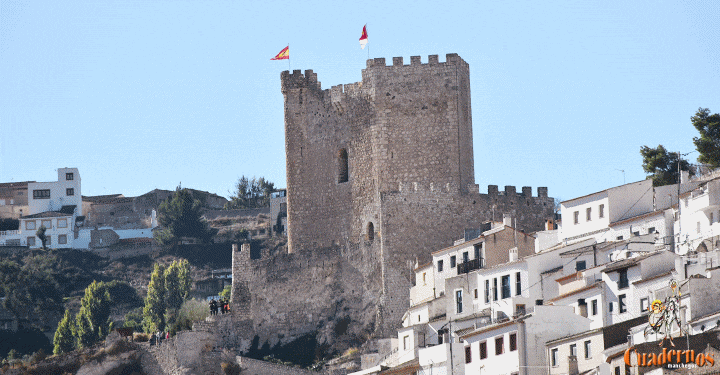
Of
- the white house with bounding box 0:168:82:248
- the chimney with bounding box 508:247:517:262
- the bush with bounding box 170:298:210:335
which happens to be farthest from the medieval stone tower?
the white house with bounding box 0:168:82:248

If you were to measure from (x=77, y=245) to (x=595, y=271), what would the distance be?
7606 centimetres

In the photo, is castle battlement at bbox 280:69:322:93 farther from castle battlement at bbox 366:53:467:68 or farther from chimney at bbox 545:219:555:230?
chimney at bbox 545:219:555:230

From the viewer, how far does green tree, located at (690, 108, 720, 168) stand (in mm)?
66250

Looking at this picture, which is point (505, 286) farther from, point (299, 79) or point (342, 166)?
point (299, 79)

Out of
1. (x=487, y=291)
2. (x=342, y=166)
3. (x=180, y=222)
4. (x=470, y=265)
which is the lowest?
(x=487, y=291)

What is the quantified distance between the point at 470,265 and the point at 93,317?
38.9 metres

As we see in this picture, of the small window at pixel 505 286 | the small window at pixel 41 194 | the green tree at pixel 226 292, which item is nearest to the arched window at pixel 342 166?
the small window at pixel 505 286

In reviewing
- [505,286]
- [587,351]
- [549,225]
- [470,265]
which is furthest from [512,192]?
[587,351]

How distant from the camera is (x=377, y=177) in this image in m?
72.9

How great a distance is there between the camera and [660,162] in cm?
7000

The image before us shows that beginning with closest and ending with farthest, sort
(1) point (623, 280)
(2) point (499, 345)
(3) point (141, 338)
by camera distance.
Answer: (2) point (499, 345) < (1) point (623, 280) < (3) point (141, 338)

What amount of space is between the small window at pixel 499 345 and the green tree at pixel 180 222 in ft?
221

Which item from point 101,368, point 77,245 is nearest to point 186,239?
point 77,245

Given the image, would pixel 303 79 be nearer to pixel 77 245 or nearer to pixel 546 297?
pixel 546 297
